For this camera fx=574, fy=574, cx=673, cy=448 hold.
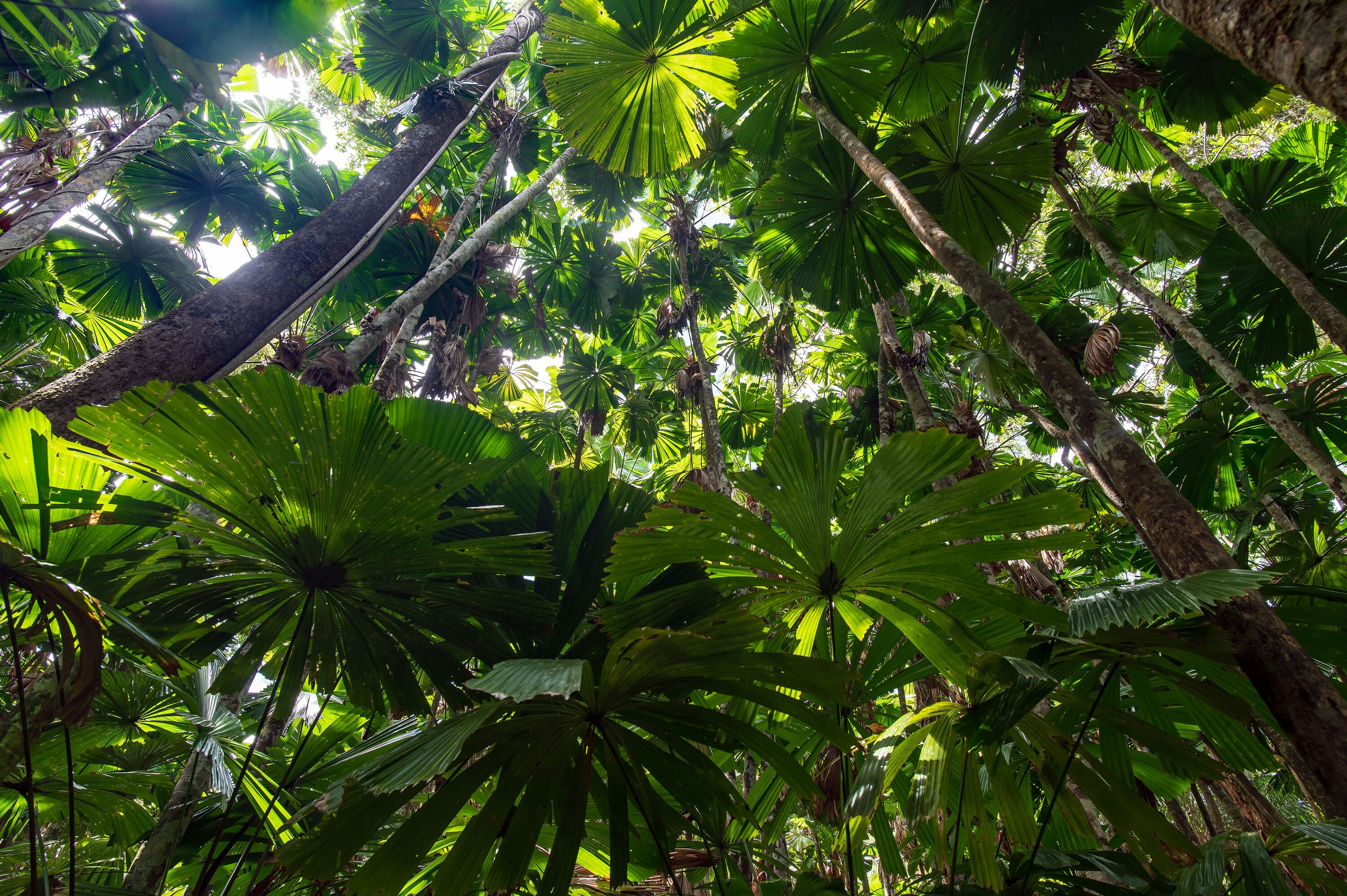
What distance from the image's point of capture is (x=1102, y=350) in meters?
4.58

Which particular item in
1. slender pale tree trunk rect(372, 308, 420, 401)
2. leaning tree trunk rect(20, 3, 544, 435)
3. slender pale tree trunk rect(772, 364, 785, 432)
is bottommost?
leaning tree trunk rect(20, 3, 544, 435)

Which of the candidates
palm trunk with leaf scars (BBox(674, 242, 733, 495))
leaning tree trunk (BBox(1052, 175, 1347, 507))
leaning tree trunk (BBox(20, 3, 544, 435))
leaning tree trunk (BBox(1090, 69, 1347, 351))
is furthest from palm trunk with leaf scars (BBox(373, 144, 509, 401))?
leaning tree trunk (BBox(1090, 69, 1347, 351))

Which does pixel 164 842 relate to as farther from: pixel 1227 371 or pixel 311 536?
pixel 1227 371

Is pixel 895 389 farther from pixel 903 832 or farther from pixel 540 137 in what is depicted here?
pixel 540 137

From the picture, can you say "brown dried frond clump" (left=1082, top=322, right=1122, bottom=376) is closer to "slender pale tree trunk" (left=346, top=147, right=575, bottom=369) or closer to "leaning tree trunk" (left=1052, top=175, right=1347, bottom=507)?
"leaning tree trunk" (left=1052, top=175, right=1347, bottom=507)

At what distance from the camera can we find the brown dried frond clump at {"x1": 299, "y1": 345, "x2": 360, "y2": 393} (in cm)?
354

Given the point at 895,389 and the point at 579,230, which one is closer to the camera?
the point at 895,389

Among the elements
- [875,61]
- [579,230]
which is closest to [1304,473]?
[875,61]

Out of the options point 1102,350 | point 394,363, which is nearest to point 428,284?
point 394,363

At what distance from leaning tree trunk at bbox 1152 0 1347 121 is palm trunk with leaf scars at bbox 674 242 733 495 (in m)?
3.58

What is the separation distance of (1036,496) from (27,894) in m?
2.75

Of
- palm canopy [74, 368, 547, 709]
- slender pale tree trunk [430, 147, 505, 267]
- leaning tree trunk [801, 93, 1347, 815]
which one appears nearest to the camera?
leaning tree trunk [801, 93, 1347, 815]

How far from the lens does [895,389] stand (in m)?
6.32

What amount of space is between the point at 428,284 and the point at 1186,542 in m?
4.63
